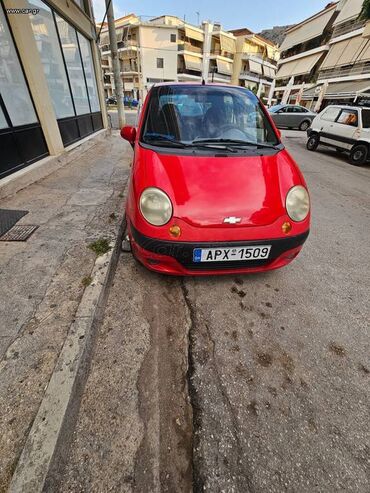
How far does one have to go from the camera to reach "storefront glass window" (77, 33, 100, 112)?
759cm

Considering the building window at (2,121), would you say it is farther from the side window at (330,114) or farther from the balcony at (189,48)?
the balcony at (189,48)

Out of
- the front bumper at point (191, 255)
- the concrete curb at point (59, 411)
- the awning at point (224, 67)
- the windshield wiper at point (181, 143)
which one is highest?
the awning at point (224, 67)

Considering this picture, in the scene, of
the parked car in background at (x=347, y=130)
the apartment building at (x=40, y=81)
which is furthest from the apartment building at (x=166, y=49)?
the apartment building at (x=40, y=81)

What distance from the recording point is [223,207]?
1.89 m

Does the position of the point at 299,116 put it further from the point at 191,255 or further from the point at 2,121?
the point at 191,255

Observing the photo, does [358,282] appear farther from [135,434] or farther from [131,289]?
[135,434]

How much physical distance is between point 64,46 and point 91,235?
20.3 feet

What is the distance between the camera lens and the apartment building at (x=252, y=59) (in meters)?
42.7

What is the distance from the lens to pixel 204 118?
2582 mm

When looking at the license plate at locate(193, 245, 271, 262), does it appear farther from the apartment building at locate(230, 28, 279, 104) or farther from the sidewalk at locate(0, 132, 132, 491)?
the apartment building at locate(230, 28, 279, 104)

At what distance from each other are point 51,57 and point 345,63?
96.5 ft

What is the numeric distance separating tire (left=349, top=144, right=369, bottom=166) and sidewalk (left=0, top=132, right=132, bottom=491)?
786 cm

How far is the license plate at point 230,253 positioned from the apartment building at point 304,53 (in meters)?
35.5

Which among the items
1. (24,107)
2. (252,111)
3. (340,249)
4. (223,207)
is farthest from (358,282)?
(24,107)
